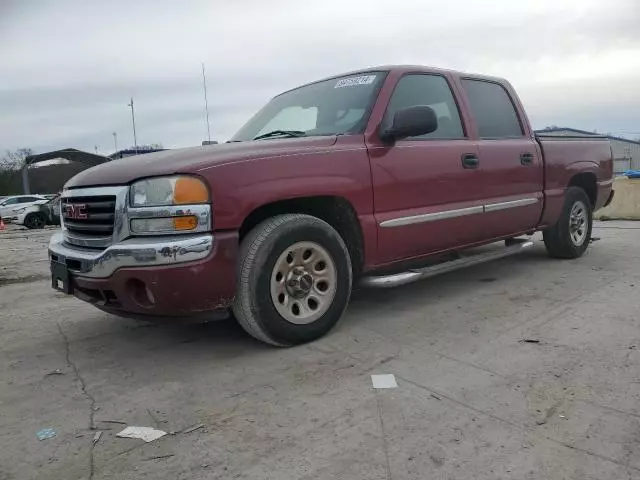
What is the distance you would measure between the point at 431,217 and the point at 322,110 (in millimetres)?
1196

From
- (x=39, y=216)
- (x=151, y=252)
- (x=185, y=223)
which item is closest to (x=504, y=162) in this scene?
(x=185, y=223)

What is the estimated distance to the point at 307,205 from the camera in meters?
3.78

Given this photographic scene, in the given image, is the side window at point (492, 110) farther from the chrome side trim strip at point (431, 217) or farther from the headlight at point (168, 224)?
the headlight at point (168, 224)

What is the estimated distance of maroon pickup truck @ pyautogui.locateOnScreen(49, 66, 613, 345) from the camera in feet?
10.3

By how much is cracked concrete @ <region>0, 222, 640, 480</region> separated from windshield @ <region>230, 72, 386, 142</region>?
1.47 m

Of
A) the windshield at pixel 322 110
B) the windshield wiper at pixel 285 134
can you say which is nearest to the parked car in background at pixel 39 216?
the windshield at pixel 322 110

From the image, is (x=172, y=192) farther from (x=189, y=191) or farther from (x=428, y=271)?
(x=428, y=271)

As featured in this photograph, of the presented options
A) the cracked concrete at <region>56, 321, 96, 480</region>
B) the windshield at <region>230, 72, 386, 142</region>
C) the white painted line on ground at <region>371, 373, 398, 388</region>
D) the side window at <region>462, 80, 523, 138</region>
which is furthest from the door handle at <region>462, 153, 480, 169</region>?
the cracked concrete at <region>56, 321, 96, 480</region>

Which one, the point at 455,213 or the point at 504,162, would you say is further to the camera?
the point at 504,162

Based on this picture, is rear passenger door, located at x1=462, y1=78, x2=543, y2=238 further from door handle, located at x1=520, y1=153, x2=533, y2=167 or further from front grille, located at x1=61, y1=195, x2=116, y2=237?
front grille, located at x1=61, y1=195, x2=116, y2=237

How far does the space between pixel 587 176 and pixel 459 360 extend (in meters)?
4.02

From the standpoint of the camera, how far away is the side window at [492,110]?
501 centimetres

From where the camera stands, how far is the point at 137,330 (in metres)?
4.19

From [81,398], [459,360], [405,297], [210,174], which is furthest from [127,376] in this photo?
[405,297]
